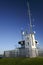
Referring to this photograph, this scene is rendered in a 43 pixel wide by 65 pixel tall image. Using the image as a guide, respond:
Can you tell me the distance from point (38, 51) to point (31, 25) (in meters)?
11.1

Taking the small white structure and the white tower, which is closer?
the small white structure

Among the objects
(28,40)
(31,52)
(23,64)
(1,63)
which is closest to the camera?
(23,64)

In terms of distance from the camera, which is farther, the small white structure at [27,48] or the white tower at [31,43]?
the white tower at [31,43]

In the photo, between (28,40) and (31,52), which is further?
(28,40)

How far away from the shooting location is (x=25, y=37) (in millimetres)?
62000

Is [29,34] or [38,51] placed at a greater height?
[29,34]

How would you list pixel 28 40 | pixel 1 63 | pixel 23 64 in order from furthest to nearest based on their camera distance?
pixel 28 40 < pixel 1 63 < pixel 23 64

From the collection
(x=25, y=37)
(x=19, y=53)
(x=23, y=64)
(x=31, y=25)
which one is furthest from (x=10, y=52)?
(x=23, y=64)

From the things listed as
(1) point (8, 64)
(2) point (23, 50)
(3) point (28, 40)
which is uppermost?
(3) point (28, 40)

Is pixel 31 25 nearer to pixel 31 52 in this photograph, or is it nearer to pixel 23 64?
pixel 31 52

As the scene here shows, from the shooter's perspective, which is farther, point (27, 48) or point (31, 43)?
point (31, 43)

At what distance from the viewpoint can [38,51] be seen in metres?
62.1

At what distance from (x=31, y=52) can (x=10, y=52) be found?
30.2 ft

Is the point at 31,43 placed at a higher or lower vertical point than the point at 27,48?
higher
